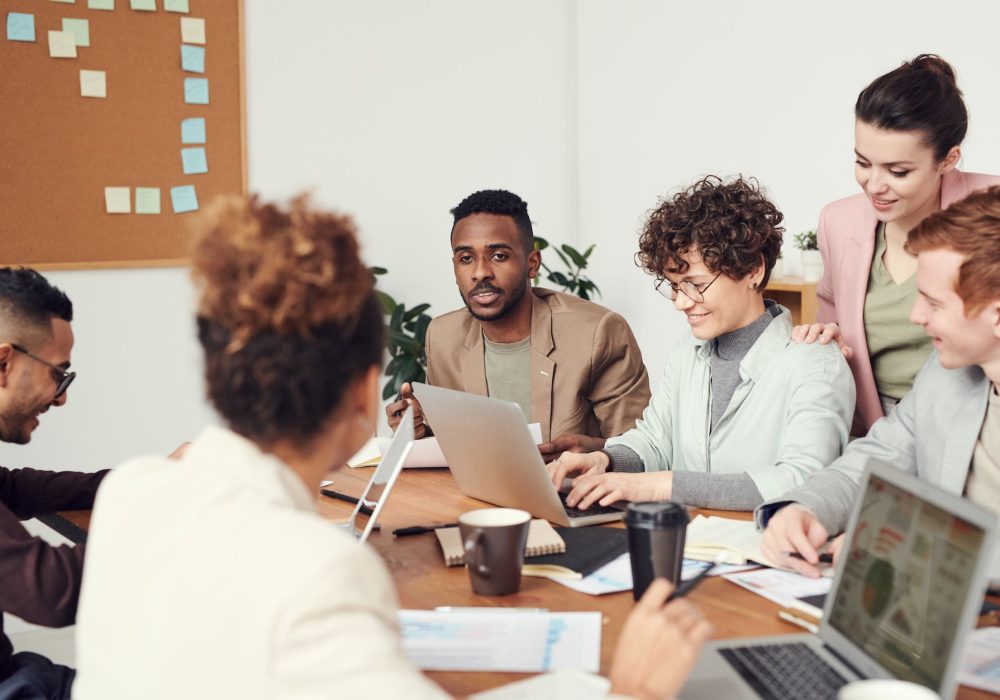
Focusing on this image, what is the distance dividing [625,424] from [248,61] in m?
2.31

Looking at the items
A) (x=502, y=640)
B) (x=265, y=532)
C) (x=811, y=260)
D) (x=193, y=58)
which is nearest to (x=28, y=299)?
(x=502, y=640)

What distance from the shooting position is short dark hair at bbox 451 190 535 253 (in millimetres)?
2774

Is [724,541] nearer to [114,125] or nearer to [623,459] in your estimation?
[623,459]

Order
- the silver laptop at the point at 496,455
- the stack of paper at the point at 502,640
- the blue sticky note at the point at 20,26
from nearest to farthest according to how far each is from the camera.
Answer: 1. the stack of paper at the point at 502,640
2. the silver laptop at the point at 496,455
3. the blue sticky note at the point at 20,26

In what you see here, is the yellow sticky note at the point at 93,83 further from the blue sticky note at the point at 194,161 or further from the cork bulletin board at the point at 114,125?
the blue sticky note at the point at 194,161

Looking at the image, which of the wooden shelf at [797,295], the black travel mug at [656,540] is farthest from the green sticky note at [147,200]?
the black travel mug at [656,540]

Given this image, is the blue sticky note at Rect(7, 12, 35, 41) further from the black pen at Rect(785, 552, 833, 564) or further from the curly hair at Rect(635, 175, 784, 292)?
the black pen at Rect(785, 552, 833, 564)

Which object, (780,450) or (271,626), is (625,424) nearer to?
(780,450)

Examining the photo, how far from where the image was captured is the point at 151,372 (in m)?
3.88

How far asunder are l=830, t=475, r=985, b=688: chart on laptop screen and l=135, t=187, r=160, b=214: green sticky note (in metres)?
3.26

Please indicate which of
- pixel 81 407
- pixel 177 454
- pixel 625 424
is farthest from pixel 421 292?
pixel 177 454

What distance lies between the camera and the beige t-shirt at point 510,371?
8.99 feet

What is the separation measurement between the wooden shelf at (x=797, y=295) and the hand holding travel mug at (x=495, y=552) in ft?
7.21

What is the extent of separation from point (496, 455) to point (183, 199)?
2521mm
